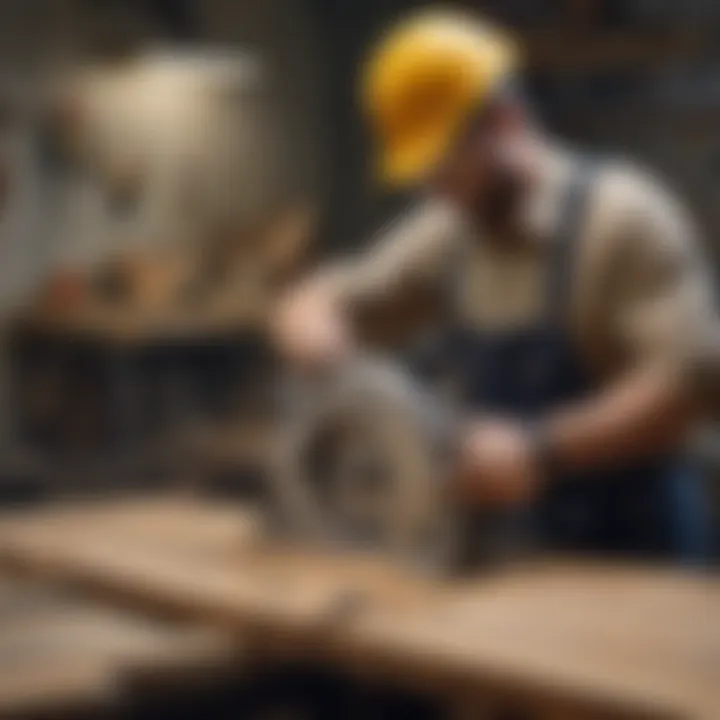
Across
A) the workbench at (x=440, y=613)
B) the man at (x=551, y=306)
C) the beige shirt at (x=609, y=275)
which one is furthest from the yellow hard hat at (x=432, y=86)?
the workbench at (x=440, y=613)

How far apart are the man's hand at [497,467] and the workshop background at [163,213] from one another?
2.49 m

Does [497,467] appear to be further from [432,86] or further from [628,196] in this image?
[432,86]

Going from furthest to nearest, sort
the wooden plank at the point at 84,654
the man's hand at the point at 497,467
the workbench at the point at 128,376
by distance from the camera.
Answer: the workbench at the point at 128,376 < the man's hand at the point at 497,467 < the wooden plank at the point at 84,654

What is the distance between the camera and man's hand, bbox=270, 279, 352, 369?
2.80m

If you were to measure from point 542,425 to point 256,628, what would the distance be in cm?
49

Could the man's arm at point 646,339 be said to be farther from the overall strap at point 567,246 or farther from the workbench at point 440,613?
the workbench at point 440,613

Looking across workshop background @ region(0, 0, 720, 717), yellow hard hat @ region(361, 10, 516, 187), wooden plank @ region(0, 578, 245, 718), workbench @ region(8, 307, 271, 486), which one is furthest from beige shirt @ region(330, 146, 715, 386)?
workbench @ region(8, 307, 271, 486)

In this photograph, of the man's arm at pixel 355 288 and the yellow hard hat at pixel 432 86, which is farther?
the man's arm at pixel 355 288

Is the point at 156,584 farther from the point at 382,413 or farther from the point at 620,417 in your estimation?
the point at 620,417

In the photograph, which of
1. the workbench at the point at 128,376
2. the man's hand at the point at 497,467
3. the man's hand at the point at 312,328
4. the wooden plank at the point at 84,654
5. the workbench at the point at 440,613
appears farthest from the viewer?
the workbench at the point at 128,376

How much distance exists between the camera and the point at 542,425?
8.45ft

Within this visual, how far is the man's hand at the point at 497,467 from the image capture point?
2.48 meters

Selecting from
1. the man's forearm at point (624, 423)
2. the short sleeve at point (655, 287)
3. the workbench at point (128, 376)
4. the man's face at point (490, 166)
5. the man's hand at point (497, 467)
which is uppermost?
the workbench at point (128, 376)

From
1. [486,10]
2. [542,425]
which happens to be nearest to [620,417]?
[542,425]
